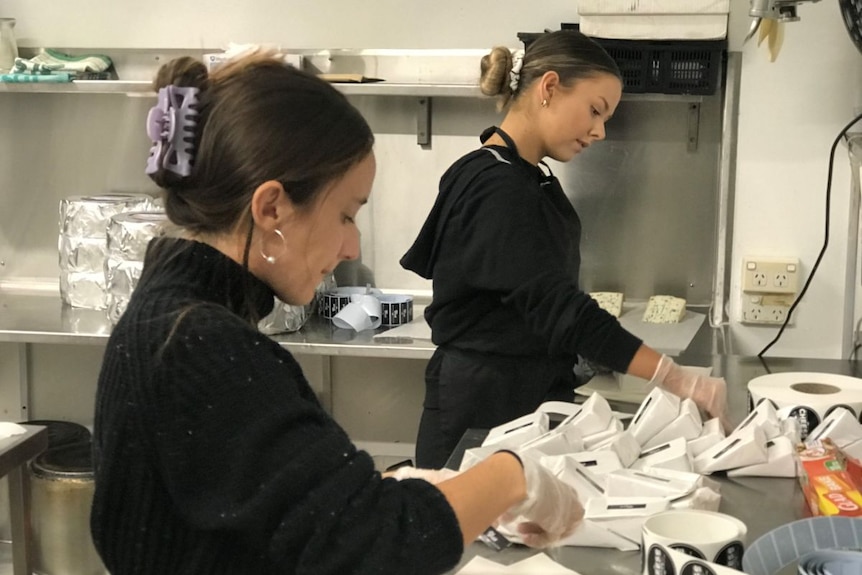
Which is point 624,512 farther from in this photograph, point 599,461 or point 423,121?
point 423,121

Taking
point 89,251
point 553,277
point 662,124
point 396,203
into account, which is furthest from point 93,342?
point 662,124

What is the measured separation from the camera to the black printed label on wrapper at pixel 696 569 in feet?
2.85

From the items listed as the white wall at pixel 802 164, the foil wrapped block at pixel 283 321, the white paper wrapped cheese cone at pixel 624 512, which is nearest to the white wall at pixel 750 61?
the white wall at pixel 802 164

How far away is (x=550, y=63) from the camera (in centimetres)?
175

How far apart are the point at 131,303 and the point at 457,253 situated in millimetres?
839

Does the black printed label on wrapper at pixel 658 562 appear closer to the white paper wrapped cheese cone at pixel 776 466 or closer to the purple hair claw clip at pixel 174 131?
the white paper wrapped cheese cone at pixel 776 466

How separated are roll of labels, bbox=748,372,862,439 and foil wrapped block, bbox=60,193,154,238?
1.67m

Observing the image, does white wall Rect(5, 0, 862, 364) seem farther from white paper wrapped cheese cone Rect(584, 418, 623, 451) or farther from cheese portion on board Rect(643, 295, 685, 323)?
white paper wrapped cheese cone Rect(584, 418, 623, 451)

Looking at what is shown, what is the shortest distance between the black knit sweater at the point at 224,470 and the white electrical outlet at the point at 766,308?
1.75 m

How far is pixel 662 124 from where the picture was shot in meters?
2.51

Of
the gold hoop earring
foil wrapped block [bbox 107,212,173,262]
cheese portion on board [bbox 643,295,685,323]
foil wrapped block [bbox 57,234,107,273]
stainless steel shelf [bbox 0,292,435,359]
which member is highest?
the gold hoop earring

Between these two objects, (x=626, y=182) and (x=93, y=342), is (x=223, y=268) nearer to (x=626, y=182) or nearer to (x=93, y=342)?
(x=93, y=342)

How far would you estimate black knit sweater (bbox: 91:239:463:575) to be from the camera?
781 mm

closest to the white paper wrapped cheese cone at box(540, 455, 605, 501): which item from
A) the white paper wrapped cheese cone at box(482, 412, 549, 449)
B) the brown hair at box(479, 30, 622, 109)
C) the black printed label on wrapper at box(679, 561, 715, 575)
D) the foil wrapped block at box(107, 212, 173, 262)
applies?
the white paper wrapped cheese cone at box(482, 412, 549, 449)
